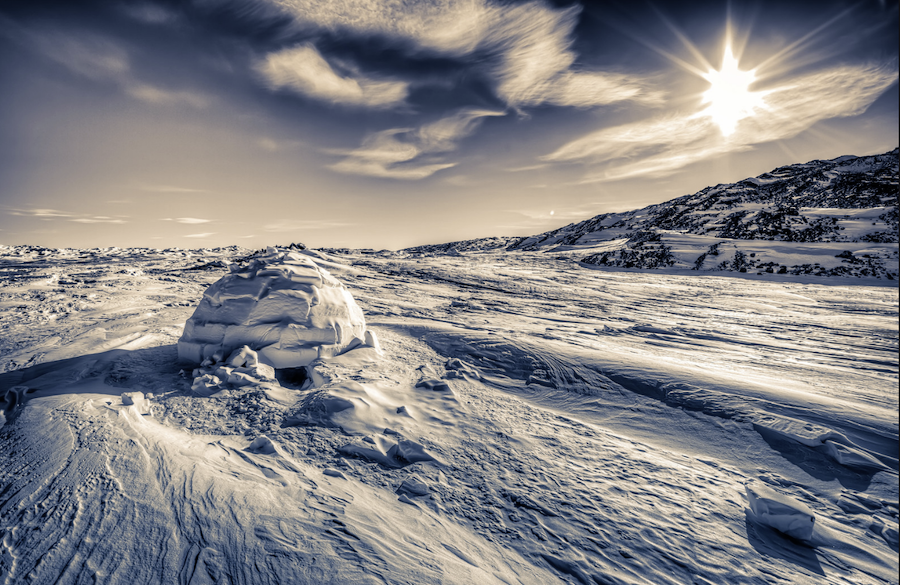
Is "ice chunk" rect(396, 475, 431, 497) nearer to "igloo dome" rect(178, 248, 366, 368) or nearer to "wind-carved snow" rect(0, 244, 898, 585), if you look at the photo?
"wind-carved snow" rect(0, 244, 898, 585)

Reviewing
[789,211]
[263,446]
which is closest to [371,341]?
[263,446]

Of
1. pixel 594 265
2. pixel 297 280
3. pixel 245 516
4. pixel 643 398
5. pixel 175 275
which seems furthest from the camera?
pixel 594 265

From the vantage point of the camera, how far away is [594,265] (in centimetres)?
1684

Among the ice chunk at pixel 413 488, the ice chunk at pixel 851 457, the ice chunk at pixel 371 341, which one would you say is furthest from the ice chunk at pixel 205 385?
the ice chunk at pixel 851 457

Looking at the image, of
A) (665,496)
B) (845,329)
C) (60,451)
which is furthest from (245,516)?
(845,329)

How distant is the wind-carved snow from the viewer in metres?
1.58

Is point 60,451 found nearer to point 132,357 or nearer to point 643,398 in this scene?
point 132,357

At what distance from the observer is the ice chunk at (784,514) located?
1.74 m

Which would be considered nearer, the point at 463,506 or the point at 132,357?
the point at 463,506

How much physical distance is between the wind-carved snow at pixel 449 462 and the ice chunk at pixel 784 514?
0.01 m

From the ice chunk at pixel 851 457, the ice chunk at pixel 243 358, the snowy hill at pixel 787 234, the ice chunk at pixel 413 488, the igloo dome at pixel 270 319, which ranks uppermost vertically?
the snowy hill at pixel 787 234

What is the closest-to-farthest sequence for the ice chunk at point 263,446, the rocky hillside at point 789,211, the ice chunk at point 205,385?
the ice chunk at point 263,446
the ice chunk at point 205,385
the rocky hillside at point 789,211

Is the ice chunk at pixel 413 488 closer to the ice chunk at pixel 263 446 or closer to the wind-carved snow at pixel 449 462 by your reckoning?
the wind-carved snow at pixel 449 462

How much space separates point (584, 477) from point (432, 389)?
164cm
